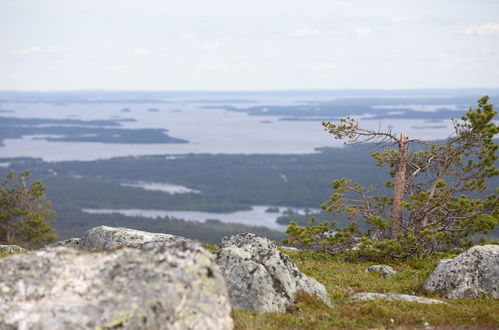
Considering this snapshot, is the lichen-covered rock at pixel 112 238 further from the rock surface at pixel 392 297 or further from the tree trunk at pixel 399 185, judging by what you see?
the tree trunk at pixel 399 185

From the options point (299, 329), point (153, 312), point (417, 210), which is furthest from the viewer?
point (417, 210)

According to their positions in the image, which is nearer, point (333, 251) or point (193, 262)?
point (193, 262)

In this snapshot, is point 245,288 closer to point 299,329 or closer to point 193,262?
point 299,329

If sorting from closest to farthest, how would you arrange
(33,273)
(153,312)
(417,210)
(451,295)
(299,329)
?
(153,312)
(33,273)
(299,329)
(451,295)
(417,210)

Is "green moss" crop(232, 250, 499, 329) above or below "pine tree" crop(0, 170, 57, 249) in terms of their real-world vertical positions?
above

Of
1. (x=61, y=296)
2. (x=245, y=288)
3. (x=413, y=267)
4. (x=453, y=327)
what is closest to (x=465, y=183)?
(x=413, y=267)

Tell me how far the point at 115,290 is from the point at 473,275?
13.4m

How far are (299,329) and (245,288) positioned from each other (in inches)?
87.0

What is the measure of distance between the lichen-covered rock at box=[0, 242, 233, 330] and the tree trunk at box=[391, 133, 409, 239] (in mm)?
19540

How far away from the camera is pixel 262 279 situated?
15.8 meters

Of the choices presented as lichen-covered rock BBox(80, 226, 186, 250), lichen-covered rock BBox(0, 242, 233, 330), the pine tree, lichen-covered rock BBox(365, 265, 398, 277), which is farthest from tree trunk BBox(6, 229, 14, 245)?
lichen-covered rock BBox(0, 242, 233, 330)

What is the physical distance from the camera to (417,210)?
1147 inches

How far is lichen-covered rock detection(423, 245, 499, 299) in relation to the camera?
19281 mm

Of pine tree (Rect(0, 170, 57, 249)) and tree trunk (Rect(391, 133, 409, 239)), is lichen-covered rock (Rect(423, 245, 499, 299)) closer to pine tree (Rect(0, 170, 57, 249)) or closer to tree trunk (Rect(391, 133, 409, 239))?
tree trunk (Rect(391, 133, 409, 239))
